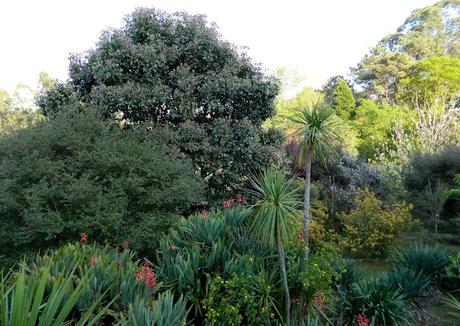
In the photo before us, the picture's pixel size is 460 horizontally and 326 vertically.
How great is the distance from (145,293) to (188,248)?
195cm

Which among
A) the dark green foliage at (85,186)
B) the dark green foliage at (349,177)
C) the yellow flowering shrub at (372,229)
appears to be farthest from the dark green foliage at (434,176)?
the dark green foliage at (85,186)

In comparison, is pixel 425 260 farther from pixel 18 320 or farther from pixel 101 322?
pixel 18 320

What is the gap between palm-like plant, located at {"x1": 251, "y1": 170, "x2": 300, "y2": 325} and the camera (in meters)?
4.67

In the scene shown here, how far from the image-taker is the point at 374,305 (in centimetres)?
553

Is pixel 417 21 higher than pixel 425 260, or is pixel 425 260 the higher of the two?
pixel 417 21

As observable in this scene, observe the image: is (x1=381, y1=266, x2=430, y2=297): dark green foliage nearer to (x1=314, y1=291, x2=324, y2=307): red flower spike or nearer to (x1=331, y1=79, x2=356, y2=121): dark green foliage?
(x1=314, y1=291, x2=324, y2=307): red flower spike

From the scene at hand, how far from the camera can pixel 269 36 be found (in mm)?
33031

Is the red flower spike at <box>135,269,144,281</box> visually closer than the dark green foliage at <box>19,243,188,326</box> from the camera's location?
No

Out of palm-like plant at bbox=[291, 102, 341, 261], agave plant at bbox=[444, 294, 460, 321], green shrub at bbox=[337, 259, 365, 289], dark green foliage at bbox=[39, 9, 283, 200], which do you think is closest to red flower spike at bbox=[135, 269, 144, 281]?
palm-like plant at bbox=[291, 102, 341, 261]

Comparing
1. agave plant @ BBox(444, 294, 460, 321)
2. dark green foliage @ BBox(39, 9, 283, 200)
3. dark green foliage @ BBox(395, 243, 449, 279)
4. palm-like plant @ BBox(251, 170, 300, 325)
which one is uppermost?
dark green foliage @ BBox(39, 9, 283, 200)

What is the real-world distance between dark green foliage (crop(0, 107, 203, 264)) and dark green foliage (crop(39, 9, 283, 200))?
1.03 metres

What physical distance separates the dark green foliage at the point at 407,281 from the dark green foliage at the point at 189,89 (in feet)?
13.3

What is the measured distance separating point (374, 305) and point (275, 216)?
7.73 feet

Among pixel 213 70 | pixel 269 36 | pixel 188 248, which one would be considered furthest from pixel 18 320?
pixel 269 36
